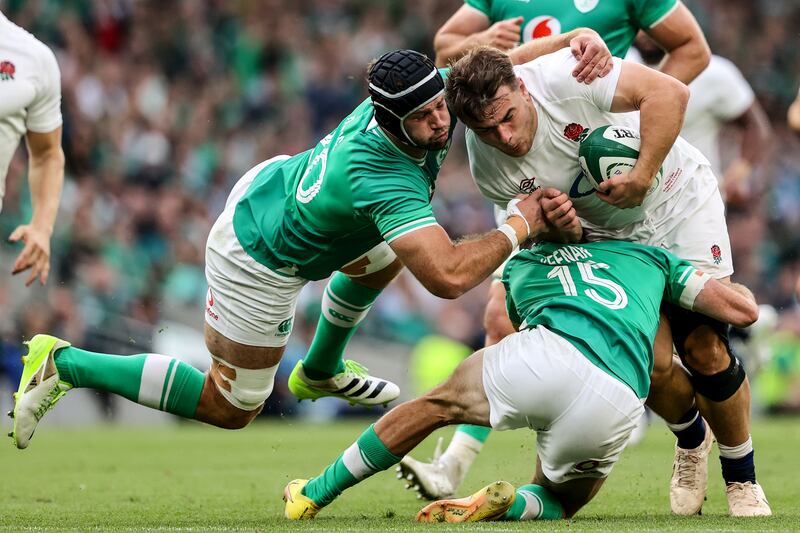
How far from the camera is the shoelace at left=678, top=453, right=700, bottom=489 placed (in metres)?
6.14

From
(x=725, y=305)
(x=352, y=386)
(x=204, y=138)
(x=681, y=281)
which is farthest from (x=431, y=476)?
(x=204, y=138)

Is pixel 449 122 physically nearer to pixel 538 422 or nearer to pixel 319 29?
pixel 538 422

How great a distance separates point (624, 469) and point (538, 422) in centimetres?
324

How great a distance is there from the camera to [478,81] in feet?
18.3

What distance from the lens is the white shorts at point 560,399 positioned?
539 cm

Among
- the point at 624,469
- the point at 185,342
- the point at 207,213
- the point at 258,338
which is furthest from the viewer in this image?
the point at 207,213

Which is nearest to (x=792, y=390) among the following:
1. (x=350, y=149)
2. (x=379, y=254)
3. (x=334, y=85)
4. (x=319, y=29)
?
(x=334, y=85)

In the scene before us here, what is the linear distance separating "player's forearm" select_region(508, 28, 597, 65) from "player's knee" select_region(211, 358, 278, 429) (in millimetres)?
2013

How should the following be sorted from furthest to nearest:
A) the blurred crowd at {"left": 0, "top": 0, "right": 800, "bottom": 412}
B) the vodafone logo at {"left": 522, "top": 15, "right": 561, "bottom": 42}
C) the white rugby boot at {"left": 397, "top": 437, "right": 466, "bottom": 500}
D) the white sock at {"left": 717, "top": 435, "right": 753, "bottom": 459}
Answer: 1. the blurred crowd at {"left": 0, "top": 0, "right": 800, "bottom": 412}
2. the vodafone logo at {"left": 522, "top": 15, "right": 561, "bottom": 42}
3. the white rugby boot at {"left": 397, "top": 437, "right": 466, "bottom": 500}
4. the white sock at {"left": 717, "top": 435, "right": 753, "bottom": 459}

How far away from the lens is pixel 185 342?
15.2 m

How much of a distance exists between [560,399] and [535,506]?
686 mm

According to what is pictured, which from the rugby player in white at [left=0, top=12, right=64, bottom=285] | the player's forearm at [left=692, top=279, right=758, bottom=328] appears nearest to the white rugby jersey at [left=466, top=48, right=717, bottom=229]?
the player's forearm at [left=692, top=279, right=758, bottom=328]

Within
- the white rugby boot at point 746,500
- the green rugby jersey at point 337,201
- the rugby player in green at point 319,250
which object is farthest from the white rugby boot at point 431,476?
the white rugby boot at point 746,500

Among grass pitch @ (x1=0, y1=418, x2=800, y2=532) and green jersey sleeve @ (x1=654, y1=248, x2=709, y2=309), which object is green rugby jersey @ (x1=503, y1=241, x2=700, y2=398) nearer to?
green jersey sleeve @ (x1=654, y1=248, x2=709, y2=309)
